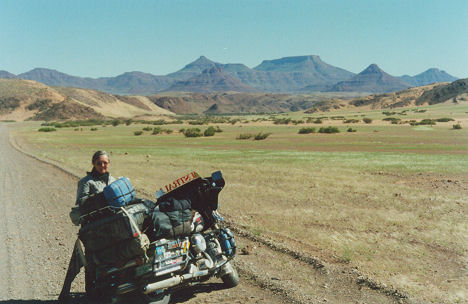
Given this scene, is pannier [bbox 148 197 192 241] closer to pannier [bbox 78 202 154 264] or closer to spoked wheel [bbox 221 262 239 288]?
pannier [bbox 78 202 154 264]

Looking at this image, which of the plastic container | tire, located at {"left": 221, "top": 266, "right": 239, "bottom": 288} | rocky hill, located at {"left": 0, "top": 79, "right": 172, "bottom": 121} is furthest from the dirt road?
rocky hill, located at {"left": 0, "top": 79, "right": 172, "bottom": 121}

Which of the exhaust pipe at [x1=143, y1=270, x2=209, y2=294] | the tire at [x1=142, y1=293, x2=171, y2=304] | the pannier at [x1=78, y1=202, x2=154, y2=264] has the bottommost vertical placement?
the tire at [x1=142, y1=293, x2=171, y2=304]

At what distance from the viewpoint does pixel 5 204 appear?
14.4 metres

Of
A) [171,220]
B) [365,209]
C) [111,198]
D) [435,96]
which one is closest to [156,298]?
[171,220]

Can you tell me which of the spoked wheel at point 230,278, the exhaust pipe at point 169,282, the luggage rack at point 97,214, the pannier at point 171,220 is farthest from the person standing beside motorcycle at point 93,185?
the spoked wheel at point 230,278

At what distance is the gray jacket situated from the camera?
243 inches

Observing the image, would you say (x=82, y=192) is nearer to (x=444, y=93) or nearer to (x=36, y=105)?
(x=36, y=105)

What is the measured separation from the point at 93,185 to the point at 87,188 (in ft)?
0.36

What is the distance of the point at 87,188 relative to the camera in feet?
21.2

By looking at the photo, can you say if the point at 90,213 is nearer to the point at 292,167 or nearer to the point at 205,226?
the point at 205,226

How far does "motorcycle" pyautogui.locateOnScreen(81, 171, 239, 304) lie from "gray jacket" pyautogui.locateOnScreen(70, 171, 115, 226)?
0.81 m

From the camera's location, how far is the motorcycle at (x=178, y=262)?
→ 6.00 meters

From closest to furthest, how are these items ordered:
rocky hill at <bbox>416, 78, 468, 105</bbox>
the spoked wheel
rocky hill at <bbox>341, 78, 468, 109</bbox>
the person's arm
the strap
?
1. the strap
2. the person's arm
3. the spoked wheel
4. rocky hill at <bbox>341, 78, 468, 109</bbox>
5. rocky hill at <bbox>416, 78, 468, 105</bbox>

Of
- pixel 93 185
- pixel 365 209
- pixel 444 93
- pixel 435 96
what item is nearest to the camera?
pixel 93 185
